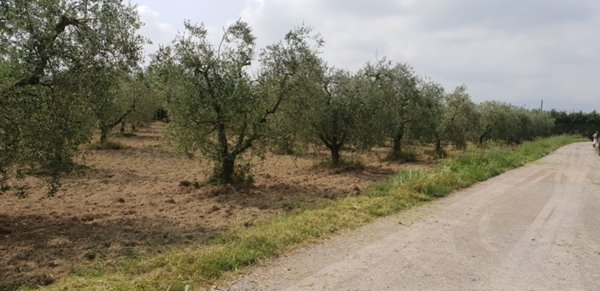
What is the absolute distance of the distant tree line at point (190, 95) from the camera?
349 inches

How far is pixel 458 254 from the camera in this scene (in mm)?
6855

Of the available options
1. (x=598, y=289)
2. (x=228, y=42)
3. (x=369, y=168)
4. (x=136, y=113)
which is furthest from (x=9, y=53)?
(x=136, y=113)

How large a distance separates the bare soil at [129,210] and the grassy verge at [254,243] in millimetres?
933

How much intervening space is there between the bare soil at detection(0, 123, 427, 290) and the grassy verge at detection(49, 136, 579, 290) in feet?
3.06

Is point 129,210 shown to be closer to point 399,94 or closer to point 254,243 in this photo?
point 254,243

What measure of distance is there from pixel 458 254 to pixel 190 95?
959cm

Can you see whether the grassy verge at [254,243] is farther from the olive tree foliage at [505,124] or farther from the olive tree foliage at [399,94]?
the olive tree foliage at [505,124]

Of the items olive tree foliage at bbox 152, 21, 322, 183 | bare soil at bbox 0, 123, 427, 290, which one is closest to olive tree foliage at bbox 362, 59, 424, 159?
bare soil at bbox 0, 123, 427, 290

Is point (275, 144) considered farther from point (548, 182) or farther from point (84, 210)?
point (548, 182)

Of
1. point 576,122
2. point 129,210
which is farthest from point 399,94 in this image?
point 576,122

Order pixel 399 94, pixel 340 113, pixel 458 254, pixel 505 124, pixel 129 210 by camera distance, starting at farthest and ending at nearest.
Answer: pixel 505 124 < pixel 399 94 < pixel 340 113 < pixel 129 210 < pixel 458 254

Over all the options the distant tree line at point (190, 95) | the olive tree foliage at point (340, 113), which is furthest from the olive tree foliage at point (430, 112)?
the olive tree foliage at point (340, 113)

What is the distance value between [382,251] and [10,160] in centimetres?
729

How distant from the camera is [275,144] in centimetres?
1562
